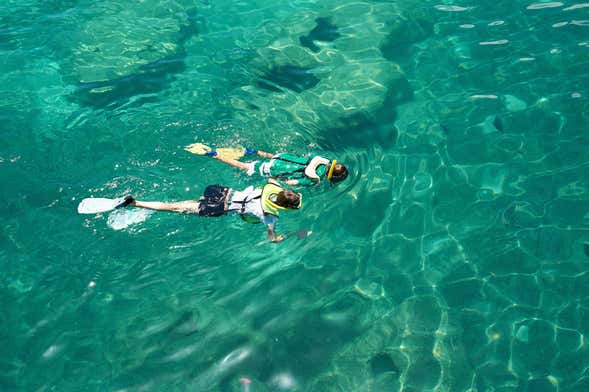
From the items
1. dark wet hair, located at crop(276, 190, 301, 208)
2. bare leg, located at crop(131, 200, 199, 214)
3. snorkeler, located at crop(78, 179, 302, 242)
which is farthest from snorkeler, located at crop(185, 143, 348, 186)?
bare leg, located at crop(131, 200, 199, 214)

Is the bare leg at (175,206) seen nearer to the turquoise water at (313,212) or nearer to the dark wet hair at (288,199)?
the turquoise water at (313,212)

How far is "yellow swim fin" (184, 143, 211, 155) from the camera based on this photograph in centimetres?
793

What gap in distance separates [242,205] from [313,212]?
1.23 metres

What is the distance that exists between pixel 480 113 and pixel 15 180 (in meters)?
8.13

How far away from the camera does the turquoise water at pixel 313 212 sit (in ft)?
19.5

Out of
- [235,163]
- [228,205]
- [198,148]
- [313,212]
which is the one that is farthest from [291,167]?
[198,148]

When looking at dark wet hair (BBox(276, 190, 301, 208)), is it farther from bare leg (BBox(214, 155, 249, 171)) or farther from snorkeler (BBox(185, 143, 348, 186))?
bare leg (BBox(214, 155, 249, 171))

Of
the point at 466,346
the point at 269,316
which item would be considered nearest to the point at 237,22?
the point at 269,316

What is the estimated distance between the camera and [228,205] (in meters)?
6.89

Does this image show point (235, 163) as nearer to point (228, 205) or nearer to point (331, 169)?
point (228, 205)

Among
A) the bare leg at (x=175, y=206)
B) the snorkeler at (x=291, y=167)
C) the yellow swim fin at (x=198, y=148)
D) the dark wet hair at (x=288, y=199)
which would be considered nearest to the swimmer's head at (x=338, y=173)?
the snorkeler at (x=291, y=167)

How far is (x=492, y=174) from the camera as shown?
786 centimetres

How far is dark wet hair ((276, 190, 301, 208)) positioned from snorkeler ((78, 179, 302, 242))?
0.09 meters

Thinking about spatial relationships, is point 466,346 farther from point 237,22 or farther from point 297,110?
point 237,22
